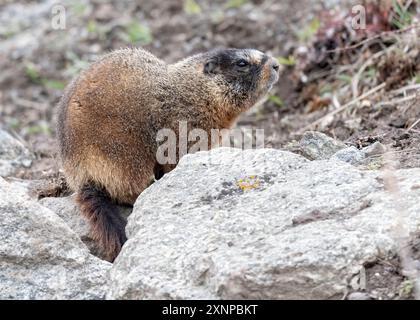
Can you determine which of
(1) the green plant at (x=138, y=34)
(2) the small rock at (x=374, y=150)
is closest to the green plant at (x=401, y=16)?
(2) the small rock at (x=374, y=150)

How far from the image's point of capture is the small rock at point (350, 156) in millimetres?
4770

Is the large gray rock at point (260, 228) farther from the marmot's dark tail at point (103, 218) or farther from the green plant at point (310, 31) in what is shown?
the green plant at point (310, 31)

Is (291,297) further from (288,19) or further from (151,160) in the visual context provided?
(288,19)

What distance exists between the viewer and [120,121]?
5.68 meters

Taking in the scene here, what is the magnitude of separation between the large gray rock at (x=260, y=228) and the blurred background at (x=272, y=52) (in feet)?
2.27

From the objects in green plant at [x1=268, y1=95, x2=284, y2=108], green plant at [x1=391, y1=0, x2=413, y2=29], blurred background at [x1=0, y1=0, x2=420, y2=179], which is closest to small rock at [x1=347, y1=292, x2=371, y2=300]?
blurred background at [x1=0, y1=0, x2=420, y2=179]

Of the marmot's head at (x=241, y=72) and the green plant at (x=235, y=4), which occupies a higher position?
the green plant at (x=235, y=4)

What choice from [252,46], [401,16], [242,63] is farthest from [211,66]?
[252,46]

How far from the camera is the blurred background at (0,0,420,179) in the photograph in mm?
7133

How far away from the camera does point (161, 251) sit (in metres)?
4.02

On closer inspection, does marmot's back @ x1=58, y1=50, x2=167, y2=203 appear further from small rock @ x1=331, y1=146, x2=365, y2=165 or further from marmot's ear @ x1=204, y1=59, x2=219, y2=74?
small rock @ x1=331, y1=146, x2=365, y2=165

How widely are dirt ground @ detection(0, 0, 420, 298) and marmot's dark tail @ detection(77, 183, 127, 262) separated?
3.55 ft
